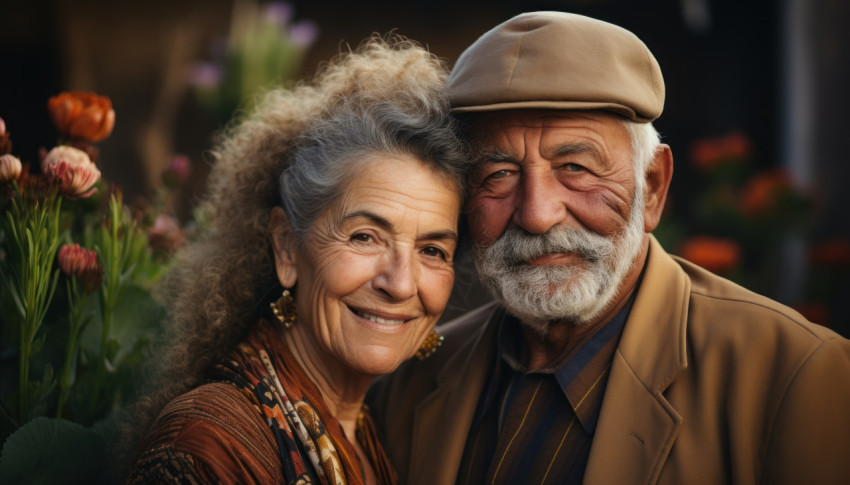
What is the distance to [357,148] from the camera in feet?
7.70

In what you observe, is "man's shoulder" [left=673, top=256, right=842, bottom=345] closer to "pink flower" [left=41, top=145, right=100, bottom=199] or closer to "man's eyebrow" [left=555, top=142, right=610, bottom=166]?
"man's eyebrow" [left=555, top=142, right=610, bottom=166]

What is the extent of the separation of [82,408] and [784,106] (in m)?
6.06

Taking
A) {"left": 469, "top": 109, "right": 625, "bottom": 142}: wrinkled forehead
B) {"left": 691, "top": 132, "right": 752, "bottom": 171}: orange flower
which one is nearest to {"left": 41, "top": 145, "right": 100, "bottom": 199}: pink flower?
{"left": 469, "top": 109, "right": 625, "bottom": 142}: wrinkled forehead

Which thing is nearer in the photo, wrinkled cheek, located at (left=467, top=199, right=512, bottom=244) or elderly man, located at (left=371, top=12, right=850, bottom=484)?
elderly man, located at (left=371, top=12, right=850, bottom=484)

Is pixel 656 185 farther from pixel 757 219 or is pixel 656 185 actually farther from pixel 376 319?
pixel 757 219

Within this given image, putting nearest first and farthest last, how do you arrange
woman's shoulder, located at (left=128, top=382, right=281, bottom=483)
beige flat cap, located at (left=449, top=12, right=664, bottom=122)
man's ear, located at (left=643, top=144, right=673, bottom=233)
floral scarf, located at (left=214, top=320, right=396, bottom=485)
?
woman's shoulder, located at (left=128, top=382, right=281, bottom=483), floral scarf, located at (left=214, top=320, right=396, bottom=485), beige flat cap, located at (left=449, top=12, right=664, bottom=122), man's ear, located at (left=643, top=144, right=673, bottom=233)

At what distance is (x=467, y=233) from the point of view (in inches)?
104

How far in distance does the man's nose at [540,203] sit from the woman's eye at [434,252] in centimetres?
26

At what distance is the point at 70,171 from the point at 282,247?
0.68 m

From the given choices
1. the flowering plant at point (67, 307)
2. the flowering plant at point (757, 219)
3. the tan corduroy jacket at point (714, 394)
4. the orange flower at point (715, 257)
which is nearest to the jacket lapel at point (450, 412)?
the tan corduroy jacket at point (714, 394)

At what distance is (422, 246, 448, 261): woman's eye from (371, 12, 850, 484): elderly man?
14 centimetres

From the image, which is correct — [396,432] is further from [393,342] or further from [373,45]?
[373,45]

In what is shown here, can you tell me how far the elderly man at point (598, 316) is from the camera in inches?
78.5

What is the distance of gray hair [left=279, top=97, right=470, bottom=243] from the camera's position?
234cm
